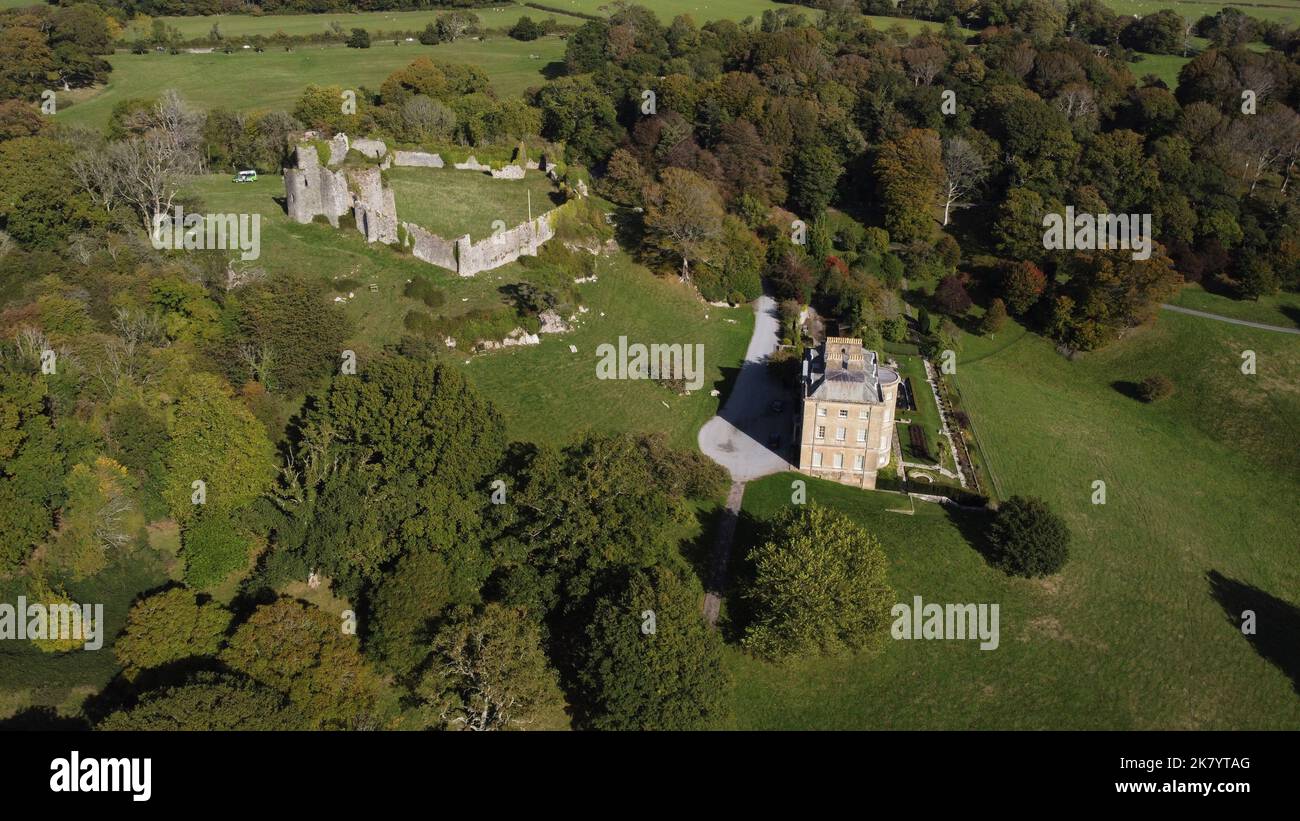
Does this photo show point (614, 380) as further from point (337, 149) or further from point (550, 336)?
point (337, 149)

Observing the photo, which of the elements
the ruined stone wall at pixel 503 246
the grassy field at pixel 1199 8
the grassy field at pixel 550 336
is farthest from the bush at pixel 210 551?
the grassy field at pixel 1199 8

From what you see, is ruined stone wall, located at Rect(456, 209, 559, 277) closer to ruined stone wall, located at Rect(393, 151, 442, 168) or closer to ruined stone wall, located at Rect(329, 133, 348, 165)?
ruined stone wall, located at Rect(329, 133, 348, 165)

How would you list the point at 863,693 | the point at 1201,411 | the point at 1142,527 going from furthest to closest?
1. the point at 1201,411
2. the point at 1142,527
3. the point at 863,693

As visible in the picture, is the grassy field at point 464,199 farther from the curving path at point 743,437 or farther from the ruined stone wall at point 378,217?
the curving path at point 743,437

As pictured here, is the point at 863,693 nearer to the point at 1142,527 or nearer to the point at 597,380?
the point at 1142,527

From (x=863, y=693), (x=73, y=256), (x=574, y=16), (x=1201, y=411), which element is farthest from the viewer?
(x=574, y=16)

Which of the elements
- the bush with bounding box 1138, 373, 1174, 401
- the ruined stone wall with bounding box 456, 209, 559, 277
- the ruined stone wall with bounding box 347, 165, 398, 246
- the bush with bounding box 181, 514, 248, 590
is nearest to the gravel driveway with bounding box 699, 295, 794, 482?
the ruined stone wall with bounding box 456, 209, 559, 277

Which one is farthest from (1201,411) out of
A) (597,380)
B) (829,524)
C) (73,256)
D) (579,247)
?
(73,256)
